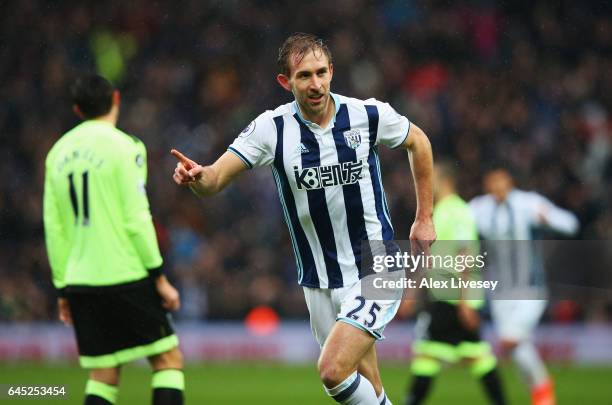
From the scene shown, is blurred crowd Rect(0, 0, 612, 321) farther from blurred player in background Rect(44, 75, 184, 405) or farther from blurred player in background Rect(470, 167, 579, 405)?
blurred player in background Rect(44, 75, 184, 405)

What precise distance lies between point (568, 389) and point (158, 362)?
6657 mm

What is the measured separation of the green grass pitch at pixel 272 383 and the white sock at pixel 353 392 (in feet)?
13.7

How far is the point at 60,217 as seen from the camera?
572cm

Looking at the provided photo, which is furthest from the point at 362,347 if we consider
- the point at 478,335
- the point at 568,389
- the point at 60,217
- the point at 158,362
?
the point at 568,389

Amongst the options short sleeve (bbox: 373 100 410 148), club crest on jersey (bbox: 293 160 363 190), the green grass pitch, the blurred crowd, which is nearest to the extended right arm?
club crest on jersey (bbox: 293 160 363 190)

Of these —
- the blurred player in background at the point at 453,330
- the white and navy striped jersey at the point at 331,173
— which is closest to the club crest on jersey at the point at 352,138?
the white and navy striped jersey at the point at 331,173

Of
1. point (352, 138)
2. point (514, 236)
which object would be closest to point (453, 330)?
point (514, 236)

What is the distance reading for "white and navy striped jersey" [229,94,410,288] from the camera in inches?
225

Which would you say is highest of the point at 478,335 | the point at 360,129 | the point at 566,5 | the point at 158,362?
the point at 566,5

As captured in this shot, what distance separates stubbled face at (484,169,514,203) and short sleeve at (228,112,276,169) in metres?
4.56

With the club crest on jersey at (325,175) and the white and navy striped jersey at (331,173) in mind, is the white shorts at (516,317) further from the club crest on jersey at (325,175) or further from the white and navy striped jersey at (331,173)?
the club crest on jersey at (325,175)

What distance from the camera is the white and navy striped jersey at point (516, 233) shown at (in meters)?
9.78

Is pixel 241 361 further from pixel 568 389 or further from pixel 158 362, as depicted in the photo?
pixel 158 362

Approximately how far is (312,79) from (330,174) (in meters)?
0.53
